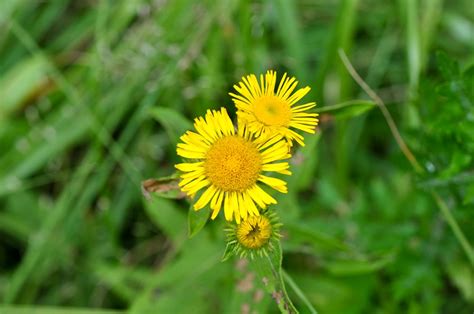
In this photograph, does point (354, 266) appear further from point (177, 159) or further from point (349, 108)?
point (177, 159)

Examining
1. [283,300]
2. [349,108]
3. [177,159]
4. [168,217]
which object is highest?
[177,159]

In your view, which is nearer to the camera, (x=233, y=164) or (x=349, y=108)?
(x=233, y=164)

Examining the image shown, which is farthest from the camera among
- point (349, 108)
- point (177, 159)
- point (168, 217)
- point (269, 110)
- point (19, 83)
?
point (19, 83)

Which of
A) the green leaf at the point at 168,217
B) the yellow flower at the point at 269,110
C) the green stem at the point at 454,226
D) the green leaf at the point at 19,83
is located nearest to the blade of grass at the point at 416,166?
the green stem at the point at 454,226

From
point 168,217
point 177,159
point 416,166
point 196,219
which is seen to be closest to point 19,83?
point 177,159

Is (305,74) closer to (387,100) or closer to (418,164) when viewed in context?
(387,100)

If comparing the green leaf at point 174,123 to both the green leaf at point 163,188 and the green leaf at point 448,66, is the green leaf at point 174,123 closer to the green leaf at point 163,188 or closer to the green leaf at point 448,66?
the green leaf at point 163,188
